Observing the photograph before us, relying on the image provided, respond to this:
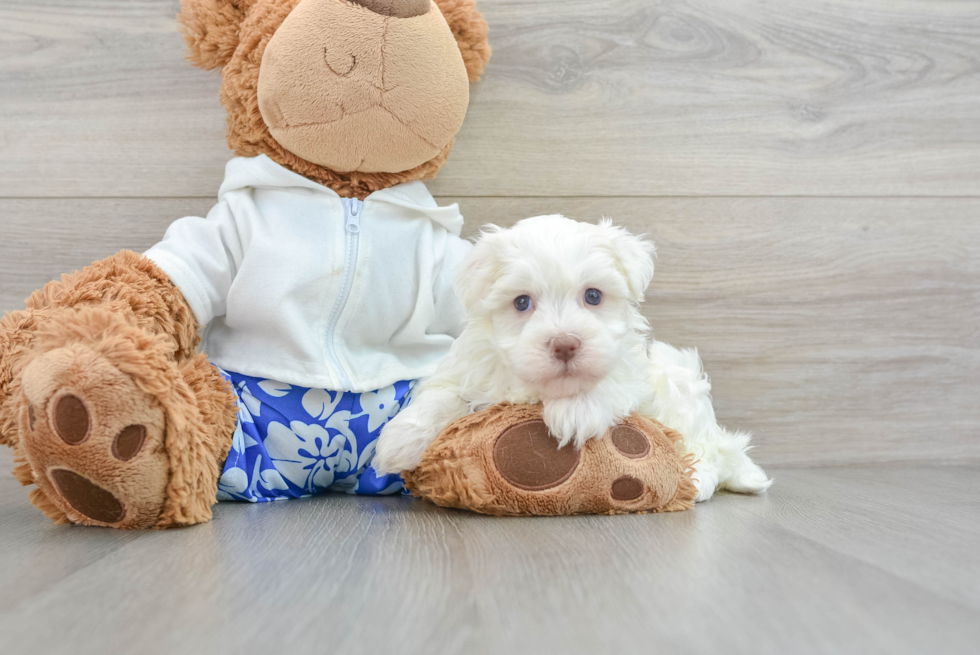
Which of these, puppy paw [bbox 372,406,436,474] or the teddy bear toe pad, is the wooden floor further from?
the teddy bear toe pad

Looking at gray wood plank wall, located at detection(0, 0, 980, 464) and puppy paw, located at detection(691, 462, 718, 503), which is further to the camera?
gray wood plank wall, located at detection(0, 0, 980, 464)

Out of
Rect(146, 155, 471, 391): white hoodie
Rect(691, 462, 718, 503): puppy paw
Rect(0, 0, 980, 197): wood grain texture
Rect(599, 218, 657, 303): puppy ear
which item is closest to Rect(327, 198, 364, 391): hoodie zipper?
Rect(146, 155, 471, 391): white hoodie

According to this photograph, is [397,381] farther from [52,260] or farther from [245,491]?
[52,260]

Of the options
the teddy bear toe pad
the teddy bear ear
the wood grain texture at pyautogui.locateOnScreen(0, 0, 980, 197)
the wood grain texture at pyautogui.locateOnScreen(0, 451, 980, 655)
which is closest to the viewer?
the wood grain texture at pyautogui.locateOnScreen(0, 451, 980, 655)

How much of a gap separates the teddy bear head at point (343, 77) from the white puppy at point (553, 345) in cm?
21

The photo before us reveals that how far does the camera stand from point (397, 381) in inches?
38.7

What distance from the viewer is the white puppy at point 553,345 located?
2.55ft

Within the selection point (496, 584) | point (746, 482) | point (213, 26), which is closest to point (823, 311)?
point (746, 482)

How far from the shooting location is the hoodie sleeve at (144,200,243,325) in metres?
0.91

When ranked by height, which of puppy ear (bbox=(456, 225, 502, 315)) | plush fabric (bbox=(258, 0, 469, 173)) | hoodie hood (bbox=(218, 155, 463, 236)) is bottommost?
puppy ear (bbox=(456, 225, 502, 315))

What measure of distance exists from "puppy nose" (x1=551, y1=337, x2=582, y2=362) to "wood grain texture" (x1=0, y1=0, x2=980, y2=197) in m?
0.48

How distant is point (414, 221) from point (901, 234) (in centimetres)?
84

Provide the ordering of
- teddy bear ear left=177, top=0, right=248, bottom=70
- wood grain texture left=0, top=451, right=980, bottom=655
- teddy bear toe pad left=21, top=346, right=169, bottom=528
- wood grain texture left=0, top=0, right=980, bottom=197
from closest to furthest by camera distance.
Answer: wood grain texture left=0, top=451, right=980, bottom=655 → teddy bear toe pad left=21, top=346, right=169, bottom=528 → teddy bear ear left=177, top=0, right=248, bottom=70 → wood grain texture left=0, top=0, right=980, bottom=197

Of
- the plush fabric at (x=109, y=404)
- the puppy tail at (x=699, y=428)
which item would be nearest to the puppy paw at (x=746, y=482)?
the puppy tail at (x=699, y=428)
